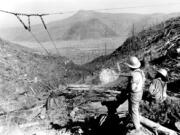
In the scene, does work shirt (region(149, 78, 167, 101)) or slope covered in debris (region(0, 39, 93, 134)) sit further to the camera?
slope covered in debris (region(0, 39, 93, 134))

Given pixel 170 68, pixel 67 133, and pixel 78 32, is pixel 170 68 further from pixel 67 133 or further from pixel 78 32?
pixel 78 32

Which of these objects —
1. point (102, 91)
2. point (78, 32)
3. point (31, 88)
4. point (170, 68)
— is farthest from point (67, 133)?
point (78, 32)

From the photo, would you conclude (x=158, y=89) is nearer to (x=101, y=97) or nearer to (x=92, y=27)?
(x=101, y=97)

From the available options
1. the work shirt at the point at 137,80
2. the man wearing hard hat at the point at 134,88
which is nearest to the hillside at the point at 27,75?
the man wearing hard hat at the point at 134,88

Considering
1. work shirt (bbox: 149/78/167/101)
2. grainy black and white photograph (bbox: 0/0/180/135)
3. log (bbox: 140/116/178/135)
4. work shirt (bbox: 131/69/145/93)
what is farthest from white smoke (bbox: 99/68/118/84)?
A: work shirt (bbox: 131/69/145/93)

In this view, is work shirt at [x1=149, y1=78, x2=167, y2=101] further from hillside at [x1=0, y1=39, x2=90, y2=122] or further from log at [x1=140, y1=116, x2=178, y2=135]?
hillside at [x1=0, y1=39, x2=90, y2=122]

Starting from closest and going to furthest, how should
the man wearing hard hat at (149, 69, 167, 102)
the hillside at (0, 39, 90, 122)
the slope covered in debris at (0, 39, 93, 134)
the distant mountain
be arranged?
the man wearing hard hat at (149, 69, 167, 102), the slope covered in debris at (0, 39, 93, 134), the hillside at (0, 39, 90, 122), the distant mountain
